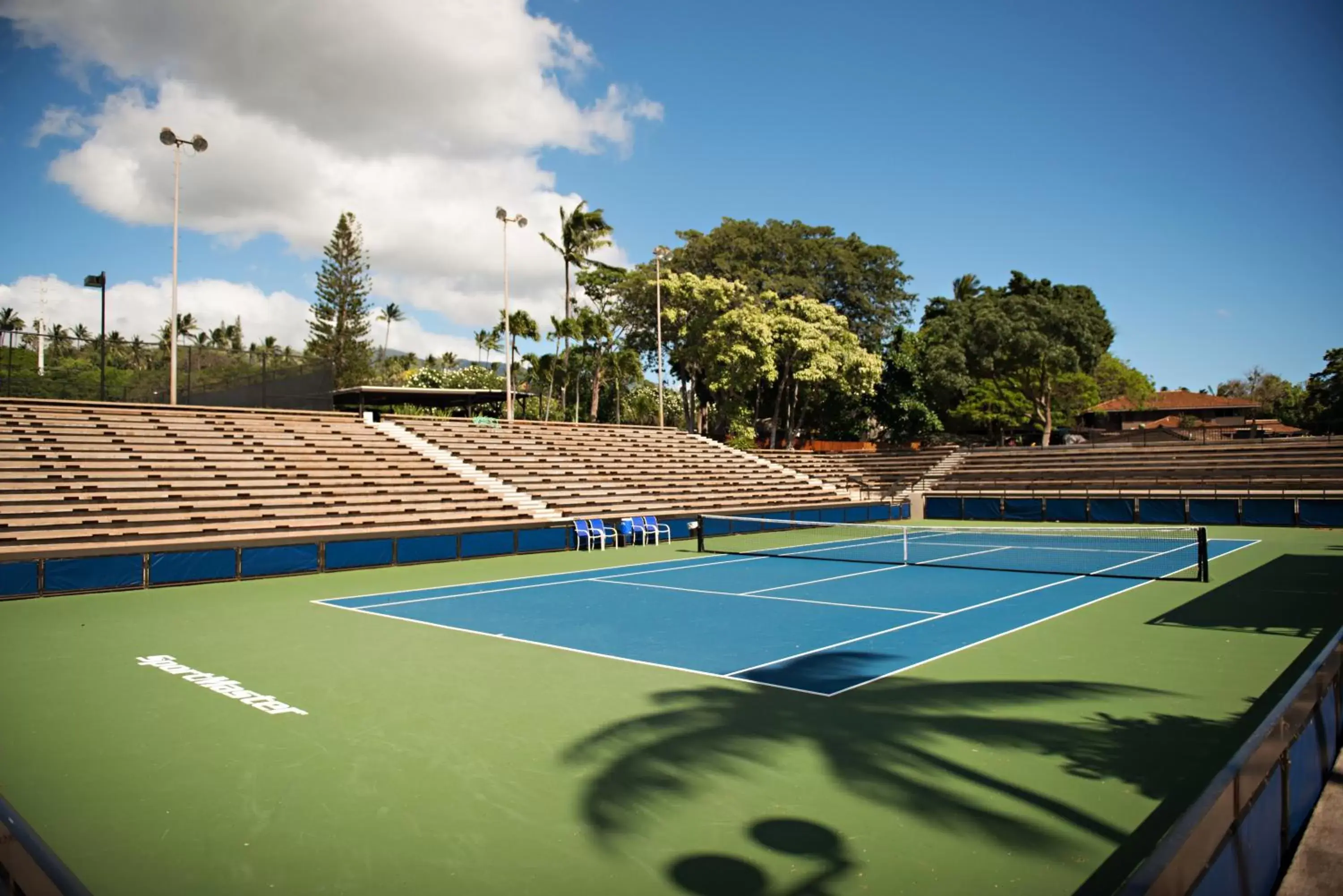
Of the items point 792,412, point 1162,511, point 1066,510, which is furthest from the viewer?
point 792,412

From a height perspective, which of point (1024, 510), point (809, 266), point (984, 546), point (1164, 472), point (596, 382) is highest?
point (809, 266)

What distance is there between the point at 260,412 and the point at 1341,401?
60.5 metres

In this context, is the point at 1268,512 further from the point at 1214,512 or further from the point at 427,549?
the point at 427,549

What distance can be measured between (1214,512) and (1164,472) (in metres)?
5.02

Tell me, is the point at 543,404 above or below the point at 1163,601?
above

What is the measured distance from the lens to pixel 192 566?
62.7 ft

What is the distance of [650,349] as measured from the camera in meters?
55.8

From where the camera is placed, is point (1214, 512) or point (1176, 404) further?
point (1176, 404)

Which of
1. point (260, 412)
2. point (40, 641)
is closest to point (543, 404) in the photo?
point (260, 412)

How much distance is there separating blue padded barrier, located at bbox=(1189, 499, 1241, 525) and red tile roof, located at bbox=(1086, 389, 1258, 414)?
155 feet

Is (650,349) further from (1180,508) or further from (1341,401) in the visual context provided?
(1341,401)

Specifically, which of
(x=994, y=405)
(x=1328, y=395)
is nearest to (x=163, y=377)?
(x=994, y=405)

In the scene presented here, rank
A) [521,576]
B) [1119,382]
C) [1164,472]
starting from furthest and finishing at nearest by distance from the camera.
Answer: [1119,382], [1164,472], [521,576]

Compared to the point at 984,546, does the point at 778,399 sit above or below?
above
